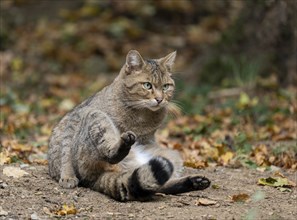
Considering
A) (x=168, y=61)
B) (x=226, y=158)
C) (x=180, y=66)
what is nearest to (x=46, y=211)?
(x=168, y=61)

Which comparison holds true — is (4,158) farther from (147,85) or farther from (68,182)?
(147,85)

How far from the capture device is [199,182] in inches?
237

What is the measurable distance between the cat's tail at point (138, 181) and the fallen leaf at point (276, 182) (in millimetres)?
1283

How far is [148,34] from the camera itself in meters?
16.2

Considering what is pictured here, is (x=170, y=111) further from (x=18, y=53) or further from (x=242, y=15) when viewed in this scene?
(x=18, y=53)

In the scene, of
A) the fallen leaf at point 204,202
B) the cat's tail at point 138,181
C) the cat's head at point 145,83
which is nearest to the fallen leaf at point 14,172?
the cat's tail at point 138,181

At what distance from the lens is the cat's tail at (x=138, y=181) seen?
17.7 feet

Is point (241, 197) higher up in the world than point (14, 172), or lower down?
lower down

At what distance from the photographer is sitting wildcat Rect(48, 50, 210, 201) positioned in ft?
19.2

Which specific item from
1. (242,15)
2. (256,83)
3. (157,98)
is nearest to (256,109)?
(256,83)

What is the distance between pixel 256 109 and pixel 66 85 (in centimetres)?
463

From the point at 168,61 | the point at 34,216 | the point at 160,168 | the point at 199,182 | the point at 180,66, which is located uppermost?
the point at 168,61

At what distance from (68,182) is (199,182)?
111 centimetres

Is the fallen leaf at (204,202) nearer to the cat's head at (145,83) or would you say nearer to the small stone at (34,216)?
the cat's head at (145,83)
